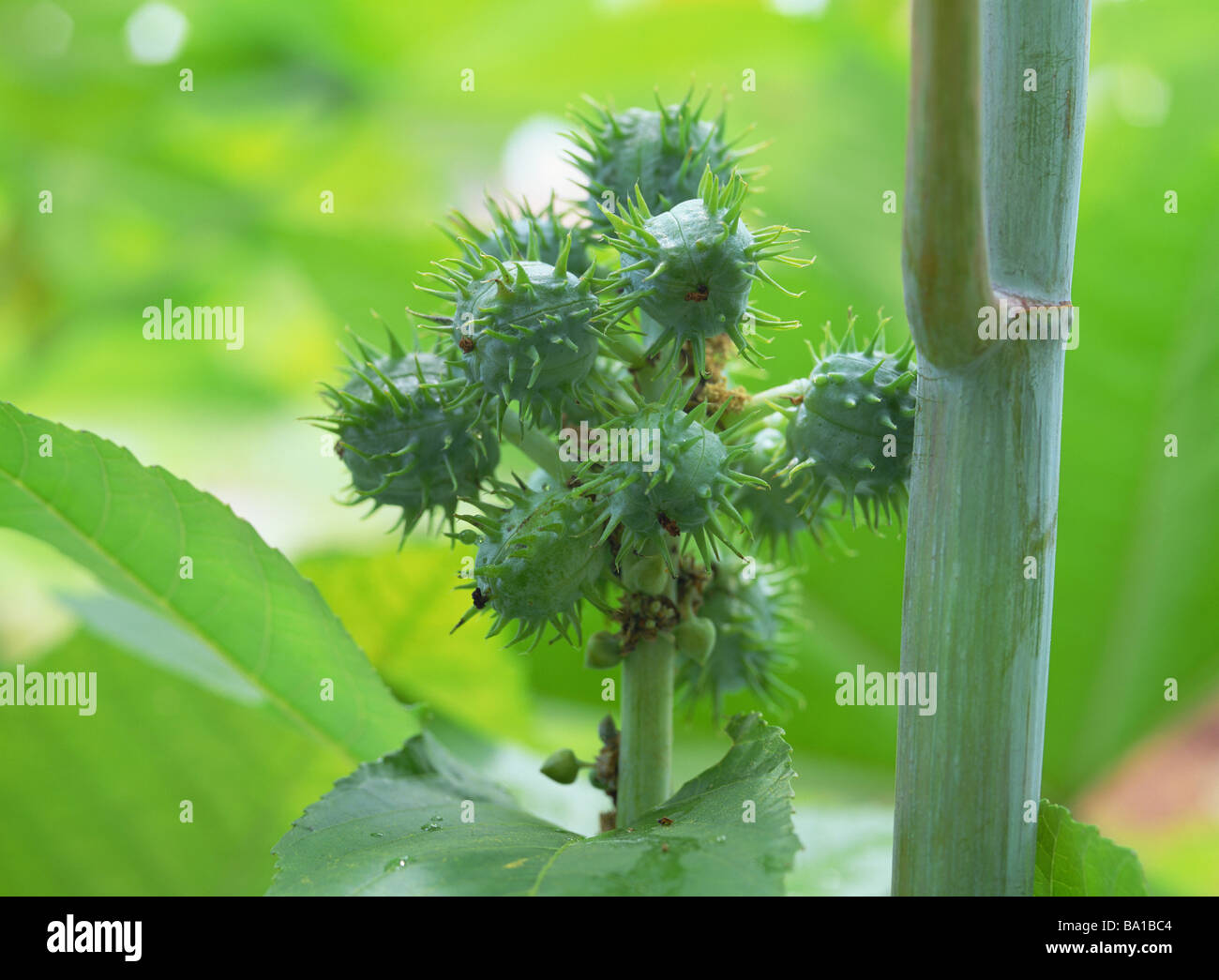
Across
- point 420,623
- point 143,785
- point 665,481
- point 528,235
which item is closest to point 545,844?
point 665,481

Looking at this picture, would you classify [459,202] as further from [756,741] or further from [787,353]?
[756,741]

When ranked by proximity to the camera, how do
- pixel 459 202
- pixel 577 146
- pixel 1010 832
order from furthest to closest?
pixel 459 202
pixel 577 146
pixel 1010 832

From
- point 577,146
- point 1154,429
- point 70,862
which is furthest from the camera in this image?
point 1154,429

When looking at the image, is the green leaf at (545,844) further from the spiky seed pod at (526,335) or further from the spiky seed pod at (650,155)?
the spiky seed pod at (650,155)

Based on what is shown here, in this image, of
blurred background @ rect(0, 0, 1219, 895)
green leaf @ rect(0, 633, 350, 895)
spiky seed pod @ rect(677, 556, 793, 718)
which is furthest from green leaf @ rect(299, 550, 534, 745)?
spiky seed pod @ rect(677, 556, 793, 718)

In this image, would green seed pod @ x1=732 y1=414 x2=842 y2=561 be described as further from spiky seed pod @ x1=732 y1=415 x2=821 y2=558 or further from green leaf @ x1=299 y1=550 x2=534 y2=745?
Answer: green leaf @ x1=299 y1=550 x2=534 y2=745
